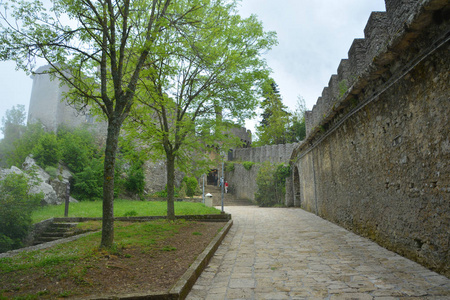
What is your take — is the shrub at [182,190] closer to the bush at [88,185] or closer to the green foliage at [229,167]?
the bush at [88,185]

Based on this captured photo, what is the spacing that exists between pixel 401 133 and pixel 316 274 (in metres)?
2.84

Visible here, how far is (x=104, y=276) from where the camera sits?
3.89 meters

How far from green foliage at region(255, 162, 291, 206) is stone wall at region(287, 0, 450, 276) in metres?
13.1

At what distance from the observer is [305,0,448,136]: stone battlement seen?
3.94m

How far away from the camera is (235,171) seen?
107 feet

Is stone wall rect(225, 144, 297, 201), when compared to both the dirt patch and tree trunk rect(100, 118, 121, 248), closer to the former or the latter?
tree trunk rect(100, 118, 121, 248)

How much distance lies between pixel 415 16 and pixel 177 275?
4.84 m

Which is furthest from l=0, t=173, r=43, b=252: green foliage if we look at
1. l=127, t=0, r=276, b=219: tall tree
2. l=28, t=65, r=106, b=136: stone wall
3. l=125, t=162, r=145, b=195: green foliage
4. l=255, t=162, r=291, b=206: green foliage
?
l=28, t=65, r=106, b=136: stone wall

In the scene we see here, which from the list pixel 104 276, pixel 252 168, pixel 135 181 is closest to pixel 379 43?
pixel 104 276

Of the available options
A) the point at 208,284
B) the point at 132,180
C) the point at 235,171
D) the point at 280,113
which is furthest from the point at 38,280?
the point at 280,113

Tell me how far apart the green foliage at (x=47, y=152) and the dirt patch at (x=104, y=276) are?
1694 centimetres

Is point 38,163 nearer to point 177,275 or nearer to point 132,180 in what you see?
point 132,180

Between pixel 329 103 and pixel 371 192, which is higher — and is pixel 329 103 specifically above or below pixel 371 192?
above

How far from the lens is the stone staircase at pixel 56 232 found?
377 inches
